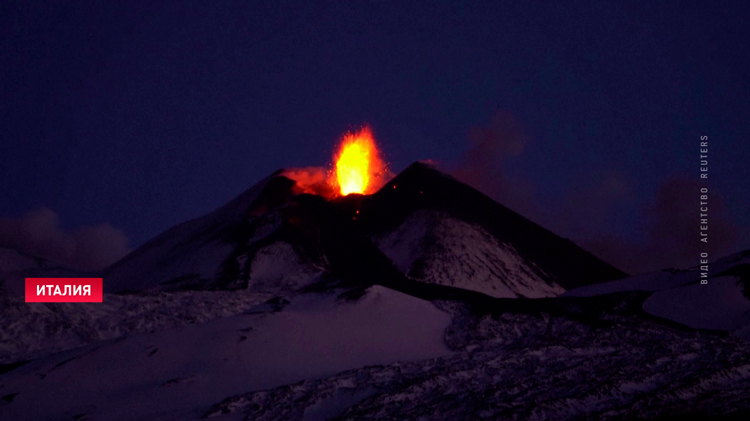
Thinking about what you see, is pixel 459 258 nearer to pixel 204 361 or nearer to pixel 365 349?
pixel 365 349

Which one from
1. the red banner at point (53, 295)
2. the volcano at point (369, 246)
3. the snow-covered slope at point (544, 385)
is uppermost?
the volcano at point (369, 246)

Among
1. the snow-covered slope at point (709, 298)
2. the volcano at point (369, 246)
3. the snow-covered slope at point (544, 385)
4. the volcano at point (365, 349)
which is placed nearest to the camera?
the snow-covered slope at point (544, 385)

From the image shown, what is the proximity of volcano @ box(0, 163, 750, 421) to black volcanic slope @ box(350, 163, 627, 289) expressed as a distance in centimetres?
1818

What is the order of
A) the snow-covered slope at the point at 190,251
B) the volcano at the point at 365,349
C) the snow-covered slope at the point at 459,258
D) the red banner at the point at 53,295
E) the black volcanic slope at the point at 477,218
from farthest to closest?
1. the black volcanic slope at the point at 477,218
2. the snow-covered slope at the point at 459,258
3. the snow-covered slope at the point at 190,251
4. the red banner at the point at 53,295
5. the volcano at the point at 365,349

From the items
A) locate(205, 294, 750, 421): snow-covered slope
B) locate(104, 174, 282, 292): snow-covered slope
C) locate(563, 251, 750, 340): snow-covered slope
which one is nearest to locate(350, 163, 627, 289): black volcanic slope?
locate(104, 174, 282, 292): snow-covered slope

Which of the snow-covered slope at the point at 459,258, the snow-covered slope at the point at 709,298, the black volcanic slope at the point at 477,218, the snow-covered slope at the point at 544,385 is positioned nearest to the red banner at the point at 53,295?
the snow-covered slope at the point at 544,385

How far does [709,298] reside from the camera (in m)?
43.2

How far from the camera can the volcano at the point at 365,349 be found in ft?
80.0

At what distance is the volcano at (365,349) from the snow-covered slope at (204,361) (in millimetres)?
101

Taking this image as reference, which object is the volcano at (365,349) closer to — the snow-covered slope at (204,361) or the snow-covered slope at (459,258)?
the snow-covered slope at (204,361)

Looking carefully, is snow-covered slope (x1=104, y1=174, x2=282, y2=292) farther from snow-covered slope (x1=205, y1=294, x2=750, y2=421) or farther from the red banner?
snow-covered slope (x1=205, y1=294, x2=750, y2=421)

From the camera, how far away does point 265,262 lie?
71812mm

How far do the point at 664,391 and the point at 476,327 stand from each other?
1867cm

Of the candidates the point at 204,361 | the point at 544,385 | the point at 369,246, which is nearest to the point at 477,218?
the point at 369,246
